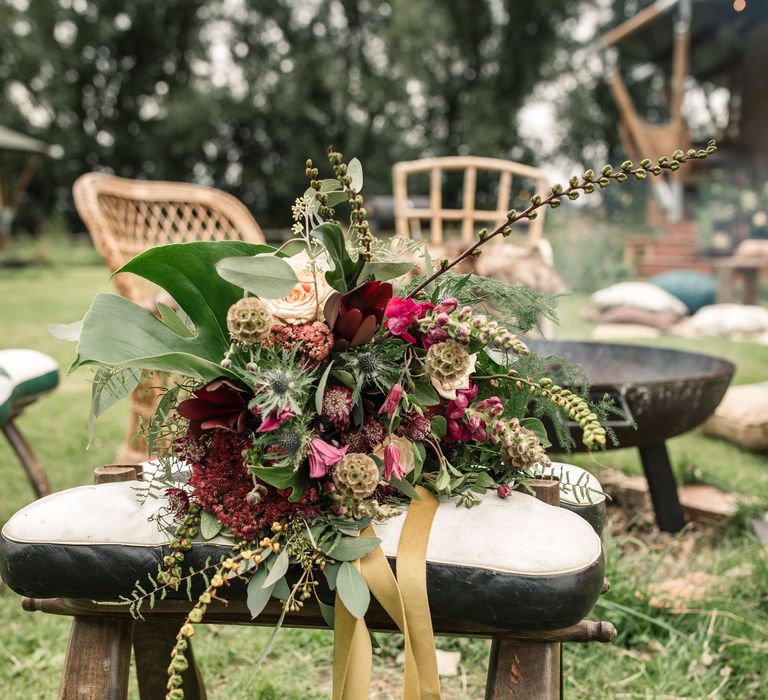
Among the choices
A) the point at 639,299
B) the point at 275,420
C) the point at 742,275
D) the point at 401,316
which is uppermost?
the point at 401,316

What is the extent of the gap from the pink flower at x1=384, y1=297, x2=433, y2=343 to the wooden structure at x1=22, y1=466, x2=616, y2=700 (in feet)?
1.03

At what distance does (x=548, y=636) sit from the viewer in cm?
95

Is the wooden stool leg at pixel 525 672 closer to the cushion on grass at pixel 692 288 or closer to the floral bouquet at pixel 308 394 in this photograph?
the floral bouquet at pixel 308 394

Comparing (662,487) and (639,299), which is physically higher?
(639,299)

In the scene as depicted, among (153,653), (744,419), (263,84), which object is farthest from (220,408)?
(263,84)

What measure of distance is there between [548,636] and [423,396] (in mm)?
354

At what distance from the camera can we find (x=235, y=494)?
0.97 meters

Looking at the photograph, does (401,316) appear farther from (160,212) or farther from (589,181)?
(160,212)

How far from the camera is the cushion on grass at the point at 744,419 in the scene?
3504mm

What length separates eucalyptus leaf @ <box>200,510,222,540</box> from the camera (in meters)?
0.95

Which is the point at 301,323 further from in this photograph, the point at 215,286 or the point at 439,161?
the point at 439,161

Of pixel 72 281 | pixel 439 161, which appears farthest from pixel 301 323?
pixel 72 281

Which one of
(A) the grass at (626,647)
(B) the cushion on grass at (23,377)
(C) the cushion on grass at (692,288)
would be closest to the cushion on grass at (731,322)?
(C) the cushion on grass at (692,288)

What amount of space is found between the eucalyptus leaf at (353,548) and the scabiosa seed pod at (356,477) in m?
0.05
